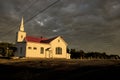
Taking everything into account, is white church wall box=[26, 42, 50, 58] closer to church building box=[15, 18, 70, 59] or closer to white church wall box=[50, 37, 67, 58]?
church building box=[15, 18, 70, 59]

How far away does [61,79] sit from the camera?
14.2 meters

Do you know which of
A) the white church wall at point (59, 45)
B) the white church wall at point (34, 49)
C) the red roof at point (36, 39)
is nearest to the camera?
the white church wall at point (34, 49)

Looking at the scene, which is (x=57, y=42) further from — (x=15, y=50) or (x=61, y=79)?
(x=61, y=79)

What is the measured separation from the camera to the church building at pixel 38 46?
52188 mm

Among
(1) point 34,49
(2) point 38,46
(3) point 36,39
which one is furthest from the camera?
(3) point 36,39

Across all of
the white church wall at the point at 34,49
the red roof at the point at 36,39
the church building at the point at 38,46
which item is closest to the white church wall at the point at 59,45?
the church building at the point at 38,46

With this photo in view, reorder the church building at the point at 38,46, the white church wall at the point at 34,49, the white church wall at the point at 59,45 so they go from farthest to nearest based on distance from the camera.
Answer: the white church wall at the point at 59,45
the church building at the point at 38,46
the white church wall at the point at 34,49

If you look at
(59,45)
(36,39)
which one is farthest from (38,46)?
(59,45)

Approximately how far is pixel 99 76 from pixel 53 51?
141 feet

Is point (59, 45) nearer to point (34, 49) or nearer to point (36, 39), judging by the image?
point (36, 39)

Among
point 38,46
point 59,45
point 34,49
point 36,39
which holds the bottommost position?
point 34,49

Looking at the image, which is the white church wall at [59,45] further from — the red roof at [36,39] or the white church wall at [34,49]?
the white church wall at [34,49]

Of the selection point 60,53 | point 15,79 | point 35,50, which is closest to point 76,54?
point 60,53

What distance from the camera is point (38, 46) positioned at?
53188mm
